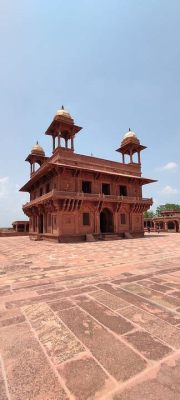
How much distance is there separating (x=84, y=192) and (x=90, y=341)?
17.3 meters

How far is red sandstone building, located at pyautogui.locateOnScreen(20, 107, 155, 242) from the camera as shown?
56.2 ft

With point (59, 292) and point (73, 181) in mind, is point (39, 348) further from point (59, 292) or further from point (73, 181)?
point (73, 181)

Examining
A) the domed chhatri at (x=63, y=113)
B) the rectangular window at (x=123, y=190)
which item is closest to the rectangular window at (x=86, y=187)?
the rectangular window at (x=123, y=190)

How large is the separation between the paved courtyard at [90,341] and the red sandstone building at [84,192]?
1253 cm

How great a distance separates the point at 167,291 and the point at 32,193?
78.3 feet

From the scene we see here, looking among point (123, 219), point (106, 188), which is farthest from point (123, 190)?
point (123, 219)

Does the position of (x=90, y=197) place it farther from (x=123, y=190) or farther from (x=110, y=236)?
(x=123, y=190)

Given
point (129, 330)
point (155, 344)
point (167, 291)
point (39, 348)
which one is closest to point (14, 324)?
point (39, 348)

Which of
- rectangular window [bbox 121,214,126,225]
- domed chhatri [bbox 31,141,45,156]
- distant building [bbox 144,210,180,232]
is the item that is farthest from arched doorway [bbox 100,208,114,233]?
distant building [bbox 144,210,180,232]

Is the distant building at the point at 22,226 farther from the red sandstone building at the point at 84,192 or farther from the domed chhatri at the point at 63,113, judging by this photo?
the domed chhatri at the point at 63,113

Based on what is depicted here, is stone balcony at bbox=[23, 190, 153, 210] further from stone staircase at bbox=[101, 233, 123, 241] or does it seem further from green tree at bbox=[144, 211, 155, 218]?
green tree at bbox=[144, 211, 155, 218]

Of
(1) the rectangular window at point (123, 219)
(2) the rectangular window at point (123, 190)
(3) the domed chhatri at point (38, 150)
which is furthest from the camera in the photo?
(3) the domed chhatri at point (38, 150)

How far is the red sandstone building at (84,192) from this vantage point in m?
17.1

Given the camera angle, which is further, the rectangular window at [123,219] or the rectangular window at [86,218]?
the rectangular window at [123,219]
